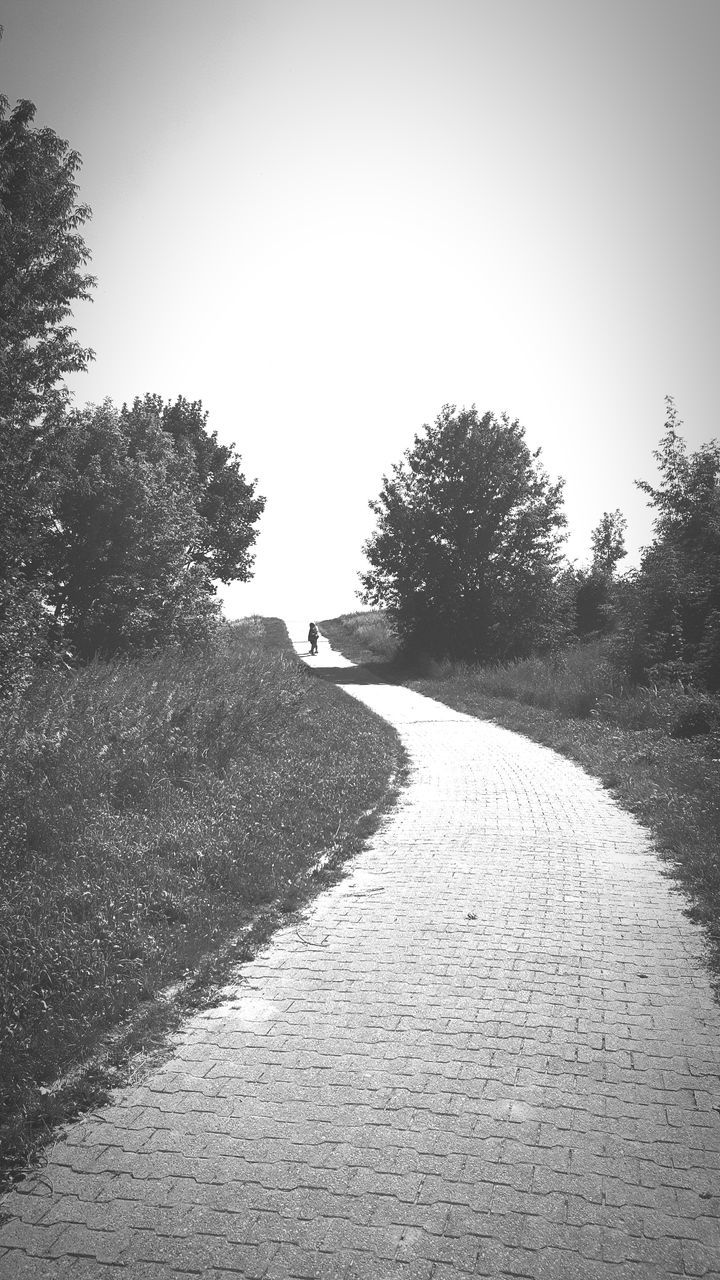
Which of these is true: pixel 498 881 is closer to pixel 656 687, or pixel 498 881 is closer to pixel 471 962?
pixel 471 962

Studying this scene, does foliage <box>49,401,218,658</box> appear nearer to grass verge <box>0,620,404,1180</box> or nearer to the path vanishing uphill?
grass verge <box>0,620,404,1180</box>

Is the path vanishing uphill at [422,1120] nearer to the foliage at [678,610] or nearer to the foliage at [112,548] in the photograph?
the foliage at [678,610]

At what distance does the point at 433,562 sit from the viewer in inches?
1228

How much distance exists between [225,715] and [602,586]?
27488 millimetres

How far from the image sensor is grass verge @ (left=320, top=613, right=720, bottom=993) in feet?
23.2

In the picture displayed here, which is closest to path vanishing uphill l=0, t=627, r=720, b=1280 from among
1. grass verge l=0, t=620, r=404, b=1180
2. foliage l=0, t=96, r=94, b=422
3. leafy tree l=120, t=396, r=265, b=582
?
grass verge l=0, t=620, r=404, b=1180

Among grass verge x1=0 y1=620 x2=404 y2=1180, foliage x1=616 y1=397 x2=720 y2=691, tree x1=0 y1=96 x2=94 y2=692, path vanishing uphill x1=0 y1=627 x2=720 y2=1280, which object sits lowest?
path vanishing uphill x1=0 y1=627 x2=720 y2=1280

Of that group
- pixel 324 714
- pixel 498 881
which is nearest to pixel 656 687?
pixel 324 714

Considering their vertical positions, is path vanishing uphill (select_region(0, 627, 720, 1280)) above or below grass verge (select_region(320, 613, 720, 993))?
below

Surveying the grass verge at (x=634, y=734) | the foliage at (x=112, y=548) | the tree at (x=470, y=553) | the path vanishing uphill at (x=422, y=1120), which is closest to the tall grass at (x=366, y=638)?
the tree at (x=470, y=553)

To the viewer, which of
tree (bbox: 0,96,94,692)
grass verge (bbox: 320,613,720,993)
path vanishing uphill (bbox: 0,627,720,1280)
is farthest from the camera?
tree (bbox: 0,96,94,692)

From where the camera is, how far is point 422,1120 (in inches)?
129

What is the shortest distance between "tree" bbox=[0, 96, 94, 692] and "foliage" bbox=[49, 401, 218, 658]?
90.2 inches

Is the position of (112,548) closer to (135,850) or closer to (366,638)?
(135,850)
